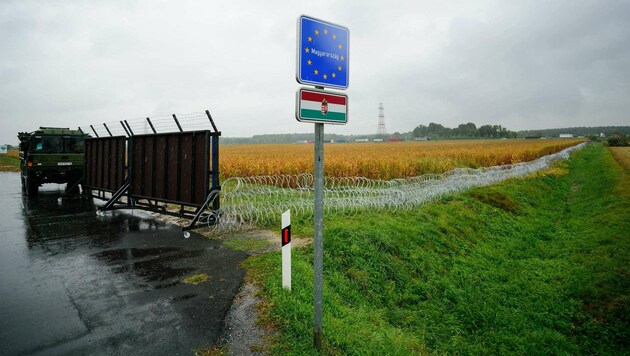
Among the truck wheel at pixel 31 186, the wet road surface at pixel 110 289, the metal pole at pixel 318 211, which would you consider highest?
the metal pole at pixel 318 211

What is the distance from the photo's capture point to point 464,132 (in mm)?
133750

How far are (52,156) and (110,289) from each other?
Answer: 12.8m

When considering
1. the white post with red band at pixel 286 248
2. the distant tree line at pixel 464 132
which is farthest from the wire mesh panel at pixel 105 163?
the distant tree line at pixel 464 132

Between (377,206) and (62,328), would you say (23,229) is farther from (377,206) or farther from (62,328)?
(377,206)

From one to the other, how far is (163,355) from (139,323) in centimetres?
80

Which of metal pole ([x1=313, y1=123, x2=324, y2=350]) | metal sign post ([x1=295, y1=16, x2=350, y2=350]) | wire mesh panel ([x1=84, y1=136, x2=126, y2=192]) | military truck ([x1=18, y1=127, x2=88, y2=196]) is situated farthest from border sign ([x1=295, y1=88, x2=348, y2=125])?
military truck ([x1=18, y1=127, x2=88, y2=196])

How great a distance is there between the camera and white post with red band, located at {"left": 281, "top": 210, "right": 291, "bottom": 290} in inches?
168

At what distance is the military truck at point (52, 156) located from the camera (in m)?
14.2

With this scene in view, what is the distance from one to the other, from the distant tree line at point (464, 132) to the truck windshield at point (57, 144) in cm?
13061

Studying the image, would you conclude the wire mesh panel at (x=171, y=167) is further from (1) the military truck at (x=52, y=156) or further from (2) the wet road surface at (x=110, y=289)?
(1) the military truck at (x=52, y=156)

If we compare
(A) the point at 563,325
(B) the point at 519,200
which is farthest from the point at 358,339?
(B) the point at 519,200

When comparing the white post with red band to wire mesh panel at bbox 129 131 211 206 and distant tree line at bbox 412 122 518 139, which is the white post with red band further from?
distant tree line at bbox 412 122 518 139

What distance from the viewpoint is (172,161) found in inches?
367

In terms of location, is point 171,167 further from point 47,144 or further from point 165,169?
point 47,144
